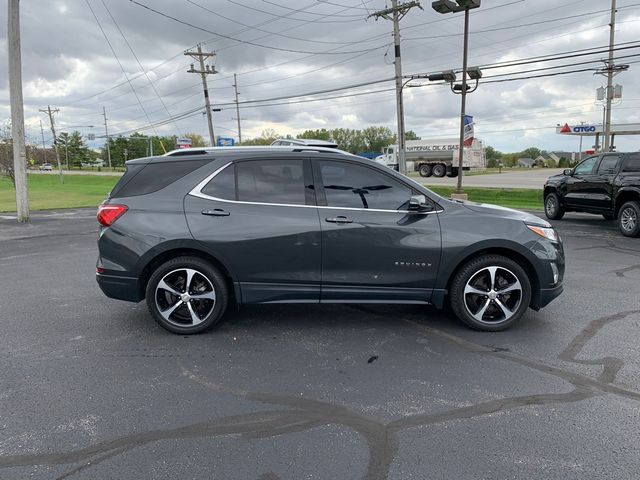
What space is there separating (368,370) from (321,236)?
1.31 metres

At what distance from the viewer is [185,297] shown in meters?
4.38

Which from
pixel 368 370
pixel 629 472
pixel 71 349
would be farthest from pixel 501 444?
pixel 71 349

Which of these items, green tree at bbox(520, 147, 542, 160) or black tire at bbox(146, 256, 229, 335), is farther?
green tree at bbox(520, 147, 542, 160)

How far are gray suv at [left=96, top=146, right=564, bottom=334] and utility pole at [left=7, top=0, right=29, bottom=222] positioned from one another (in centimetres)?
1229

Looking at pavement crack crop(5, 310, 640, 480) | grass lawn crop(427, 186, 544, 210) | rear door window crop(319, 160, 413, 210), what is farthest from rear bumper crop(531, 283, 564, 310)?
grass lawn crop(427, 186, 544, 210)

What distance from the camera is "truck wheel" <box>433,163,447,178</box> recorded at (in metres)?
43.1

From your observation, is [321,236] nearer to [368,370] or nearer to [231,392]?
[368,370]

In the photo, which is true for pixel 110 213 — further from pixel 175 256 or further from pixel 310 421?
pixel 310 421

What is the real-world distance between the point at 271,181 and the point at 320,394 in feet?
6.89

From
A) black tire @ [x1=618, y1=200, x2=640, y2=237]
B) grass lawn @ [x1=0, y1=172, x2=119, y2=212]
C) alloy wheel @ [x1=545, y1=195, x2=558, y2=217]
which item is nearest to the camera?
black tire @ [x1=618, y1=200, x2=640, y2=237]

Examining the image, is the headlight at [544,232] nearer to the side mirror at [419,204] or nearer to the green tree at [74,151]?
the side mirror at [419,204]

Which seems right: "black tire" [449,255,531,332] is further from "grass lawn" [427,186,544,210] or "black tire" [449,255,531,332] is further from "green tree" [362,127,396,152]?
"green tree" [362,127,396,152]

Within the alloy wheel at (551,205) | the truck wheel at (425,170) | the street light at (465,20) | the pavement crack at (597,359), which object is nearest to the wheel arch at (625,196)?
the alloy wheel at (551,205)

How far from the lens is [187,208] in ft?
14.2
